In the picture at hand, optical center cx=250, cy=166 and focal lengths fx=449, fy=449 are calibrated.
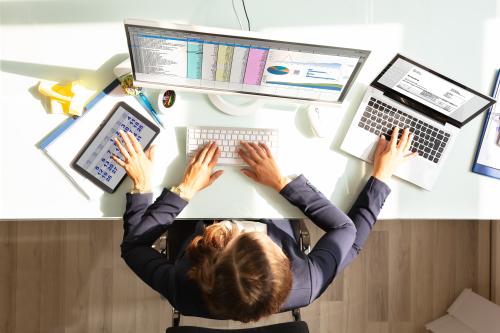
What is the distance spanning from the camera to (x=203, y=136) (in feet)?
4.46

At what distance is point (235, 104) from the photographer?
4.55ft

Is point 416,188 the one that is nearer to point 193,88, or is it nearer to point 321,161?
point 321,161

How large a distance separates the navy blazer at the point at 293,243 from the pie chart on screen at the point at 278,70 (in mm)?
359

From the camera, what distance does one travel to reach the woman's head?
107cm

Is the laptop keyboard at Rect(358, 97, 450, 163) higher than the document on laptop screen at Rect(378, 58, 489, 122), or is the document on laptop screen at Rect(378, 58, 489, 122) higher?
the document on laptop screen at Rect(378, 58, 489, 122)

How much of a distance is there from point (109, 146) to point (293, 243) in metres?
0.64

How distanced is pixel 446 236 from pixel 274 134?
4.10ft

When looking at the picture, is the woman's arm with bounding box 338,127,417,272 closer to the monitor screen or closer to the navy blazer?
the navy blazer

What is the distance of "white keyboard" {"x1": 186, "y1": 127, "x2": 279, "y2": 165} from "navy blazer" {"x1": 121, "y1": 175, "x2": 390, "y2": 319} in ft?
0.50

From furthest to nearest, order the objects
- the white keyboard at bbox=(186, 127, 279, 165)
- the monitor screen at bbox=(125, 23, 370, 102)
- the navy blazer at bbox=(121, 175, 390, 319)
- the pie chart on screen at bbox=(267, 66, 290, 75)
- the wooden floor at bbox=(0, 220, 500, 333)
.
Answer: the wooden floor at bbox=(0, 220, 500, 333) → the white keyboard at bbox=(186, 127, 279, 165) → the navy blazer at bbox=(121, 175, 390, 319) → the pie chart on screen at bbox=(267, 66, 290, 75) → the monitor screen at bbox=(125, 23, 370, 102)

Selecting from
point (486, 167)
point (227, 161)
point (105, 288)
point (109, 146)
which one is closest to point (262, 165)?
point (227, 161)

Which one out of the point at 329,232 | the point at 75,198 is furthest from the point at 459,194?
the point at 75,198

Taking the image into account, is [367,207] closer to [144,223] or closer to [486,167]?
[486,167]

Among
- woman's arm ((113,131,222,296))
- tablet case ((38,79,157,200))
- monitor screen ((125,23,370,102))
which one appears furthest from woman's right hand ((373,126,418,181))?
tablet case ((38,79,157,200))
